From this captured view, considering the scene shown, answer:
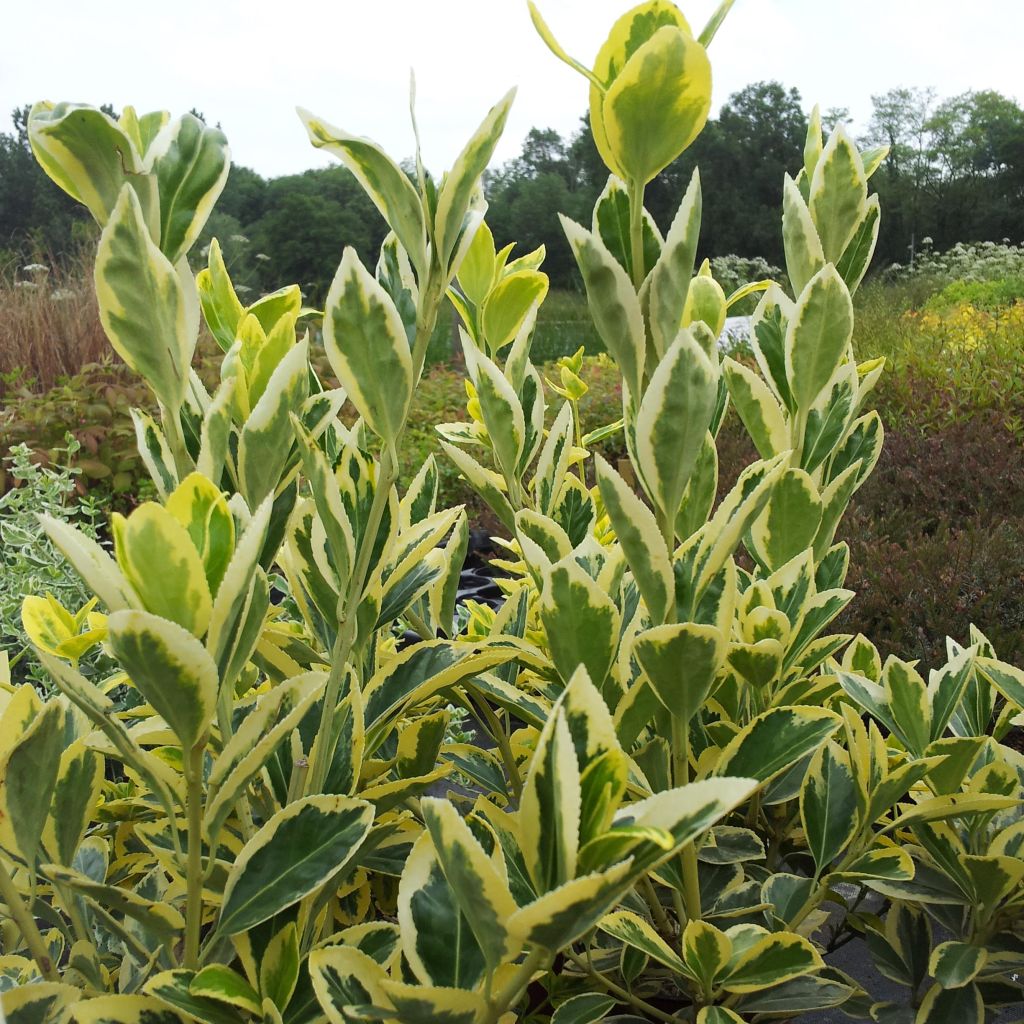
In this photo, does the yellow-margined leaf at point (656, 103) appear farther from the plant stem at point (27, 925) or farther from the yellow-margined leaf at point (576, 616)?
the plant stem at point (27, 925)

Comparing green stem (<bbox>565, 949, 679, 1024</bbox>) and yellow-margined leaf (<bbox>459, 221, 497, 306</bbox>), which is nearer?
green stem (<bbox>565, 949, 679, 1024</bbox>)

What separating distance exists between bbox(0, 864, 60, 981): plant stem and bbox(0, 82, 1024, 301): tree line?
2972cm

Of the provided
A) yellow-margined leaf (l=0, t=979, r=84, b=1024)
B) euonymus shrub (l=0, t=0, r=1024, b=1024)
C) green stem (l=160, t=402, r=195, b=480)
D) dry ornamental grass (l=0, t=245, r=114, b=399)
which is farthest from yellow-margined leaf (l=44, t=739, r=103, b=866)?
dry ornamental grass (l=0, t=245, r=114, b=399)

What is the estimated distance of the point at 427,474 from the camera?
1.03m

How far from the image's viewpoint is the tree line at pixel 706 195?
104ft

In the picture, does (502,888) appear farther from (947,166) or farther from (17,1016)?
(947,166)

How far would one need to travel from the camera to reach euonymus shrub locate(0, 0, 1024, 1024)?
49 centimetres

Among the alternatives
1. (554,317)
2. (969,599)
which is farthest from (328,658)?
(554,317)

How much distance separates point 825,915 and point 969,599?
212 centimetres

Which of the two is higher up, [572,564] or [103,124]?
[103,124]

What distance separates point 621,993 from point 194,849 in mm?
352

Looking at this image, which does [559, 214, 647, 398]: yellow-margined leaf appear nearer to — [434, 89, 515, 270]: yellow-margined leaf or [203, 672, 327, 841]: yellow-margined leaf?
[434, 89, 515, 270]: yellow-margined leaf

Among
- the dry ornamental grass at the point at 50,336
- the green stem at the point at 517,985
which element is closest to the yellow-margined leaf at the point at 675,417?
the green stem at the point at 517,985

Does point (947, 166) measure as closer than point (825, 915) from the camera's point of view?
No
